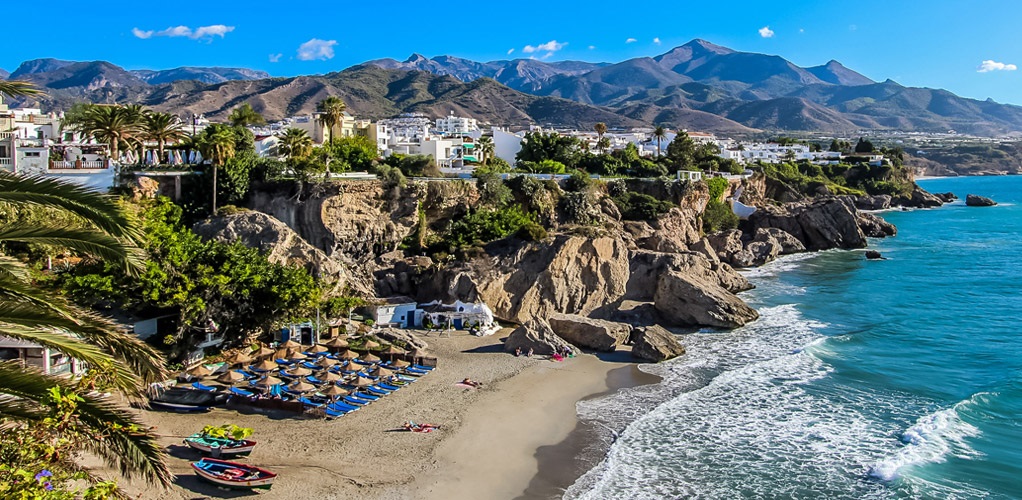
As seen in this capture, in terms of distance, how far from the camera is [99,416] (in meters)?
6.40

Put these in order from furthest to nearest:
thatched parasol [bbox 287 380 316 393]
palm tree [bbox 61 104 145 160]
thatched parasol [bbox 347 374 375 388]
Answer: palm tree [bbox 61 104 145 160], thatched parasol [bbox 347 374 375 388], thatched parasol [bbox 287 380 316 393]

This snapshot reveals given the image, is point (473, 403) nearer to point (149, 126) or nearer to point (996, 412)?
point (996, 412)

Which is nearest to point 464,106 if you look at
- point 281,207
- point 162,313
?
point 281,207

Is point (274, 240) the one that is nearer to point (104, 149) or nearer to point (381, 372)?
point (381, 372)

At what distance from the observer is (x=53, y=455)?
6.23 metres

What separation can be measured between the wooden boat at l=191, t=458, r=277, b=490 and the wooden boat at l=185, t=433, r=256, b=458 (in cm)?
52

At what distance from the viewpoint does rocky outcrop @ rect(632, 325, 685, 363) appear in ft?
87.9

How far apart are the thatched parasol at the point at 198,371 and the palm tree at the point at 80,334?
1520 cm

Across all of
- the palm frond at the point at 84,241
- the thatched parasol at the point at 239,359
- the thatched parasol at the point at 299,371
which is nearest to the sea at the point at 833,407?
the thatched parasol at the point at 299,371

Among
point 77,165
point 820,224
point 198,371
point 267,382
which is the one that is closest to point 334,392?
point 267,382

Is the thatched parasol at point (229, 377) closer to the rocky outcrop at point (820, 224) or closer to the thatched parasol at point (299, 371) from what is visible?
the thatched parasol at point (299, 371)

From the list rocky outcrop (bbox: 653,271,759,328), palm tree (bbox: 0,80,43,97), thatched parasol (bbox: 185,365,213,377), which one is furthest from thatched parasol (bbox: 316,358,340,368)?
palm tree (bbox: 0,80,43,97)

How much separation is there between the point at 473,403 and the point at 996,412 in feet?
48.6

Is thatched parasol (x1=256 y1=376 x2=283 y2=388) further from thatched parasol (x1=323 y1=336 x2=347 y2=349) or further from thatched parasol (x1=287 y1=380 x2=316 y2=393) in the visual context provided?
thatched parasol (x1=323 y1=336 x2=347 y2=349)
